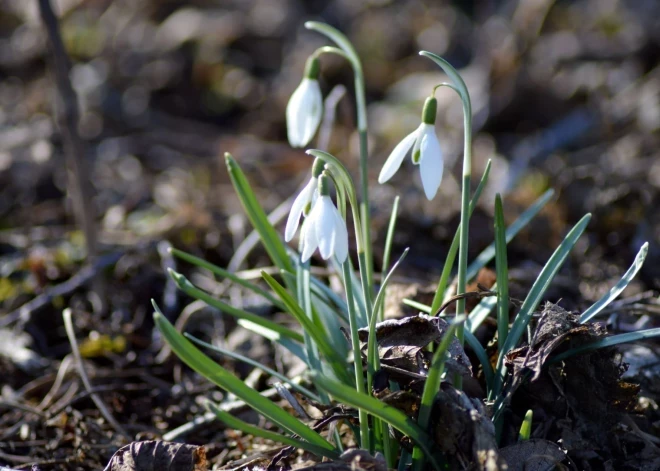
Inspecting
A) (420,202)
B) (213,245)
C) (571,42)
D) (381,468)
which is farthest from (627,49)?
(381,468)

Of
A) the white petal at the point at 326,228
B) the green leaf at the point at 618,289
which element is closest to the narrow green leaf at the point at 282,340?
the white petal at the point at 326,228

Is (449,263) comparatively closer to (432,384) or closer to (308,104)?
(432,384)

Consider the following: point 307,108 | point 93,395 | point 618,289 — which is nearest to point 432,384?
point 618,289

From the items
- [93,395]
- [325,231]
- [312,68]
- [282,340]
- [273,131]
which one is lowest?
[273,131]

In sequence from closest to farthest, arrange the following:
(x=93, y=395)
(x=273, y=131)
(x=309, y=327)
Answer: (x=309, y=327) < (x=93, y=395) < (x=273, y=131)

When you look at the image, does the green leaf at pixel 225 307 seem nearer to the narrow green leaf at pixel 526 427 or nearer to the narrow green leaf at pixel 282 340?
the narrow green leaf at pixel 282 340

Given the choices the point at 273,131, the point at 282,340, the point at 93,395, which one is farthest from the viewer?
the point at 273,131
